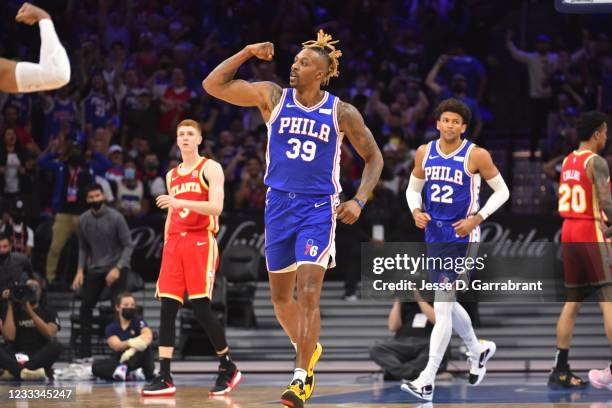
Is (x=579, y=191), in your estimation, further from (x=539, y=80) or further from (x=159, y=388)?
(x=539, y=80)

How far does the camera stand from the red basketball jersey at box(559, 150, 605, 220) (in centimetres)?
1019

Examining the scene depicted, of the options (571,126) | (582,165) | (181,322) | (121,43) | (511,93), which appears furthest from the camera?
(511,93)

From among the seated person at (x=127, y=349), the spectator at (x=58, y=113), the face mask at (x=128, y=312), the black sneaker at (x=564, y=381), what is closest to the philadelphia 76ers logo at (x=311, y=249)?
the black sneaker at (x=564, y=381)

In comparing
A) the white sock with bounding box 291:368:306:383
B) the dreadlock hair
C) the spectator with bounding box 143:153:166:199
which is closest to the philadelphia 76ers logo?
the white sock with bounding box 291:368:306:383

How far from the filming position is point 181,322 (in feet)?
43.3

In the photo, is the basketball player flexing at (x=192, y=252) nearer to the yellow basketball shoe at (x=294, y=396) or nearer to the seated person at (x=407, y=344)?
the seated person at (x=407, y=344)

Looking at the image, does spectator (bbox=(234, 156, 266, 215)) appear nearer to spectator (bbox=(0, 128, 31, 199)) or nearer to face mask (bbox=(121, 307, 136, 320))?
spectator (bbox=(0, 128, 31, 199))

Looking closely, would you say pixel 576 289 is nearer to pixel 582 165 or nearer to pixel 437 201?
pixel 582 165

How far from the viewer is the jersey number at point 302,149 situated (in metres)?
7.70

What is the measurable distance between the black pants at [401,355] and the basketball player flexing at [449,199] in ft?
5.77

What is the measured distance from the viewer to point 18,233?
45.2 feet

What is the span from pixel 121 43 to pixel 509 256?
7.11 m

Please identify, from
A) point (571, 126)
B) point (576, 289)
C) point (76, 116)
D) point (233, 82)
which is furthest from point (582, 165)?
point (76, 116)

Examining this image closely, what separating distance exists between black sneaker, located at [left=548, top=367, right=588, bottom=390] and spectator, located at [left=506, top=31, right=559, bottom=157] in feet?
23.4
